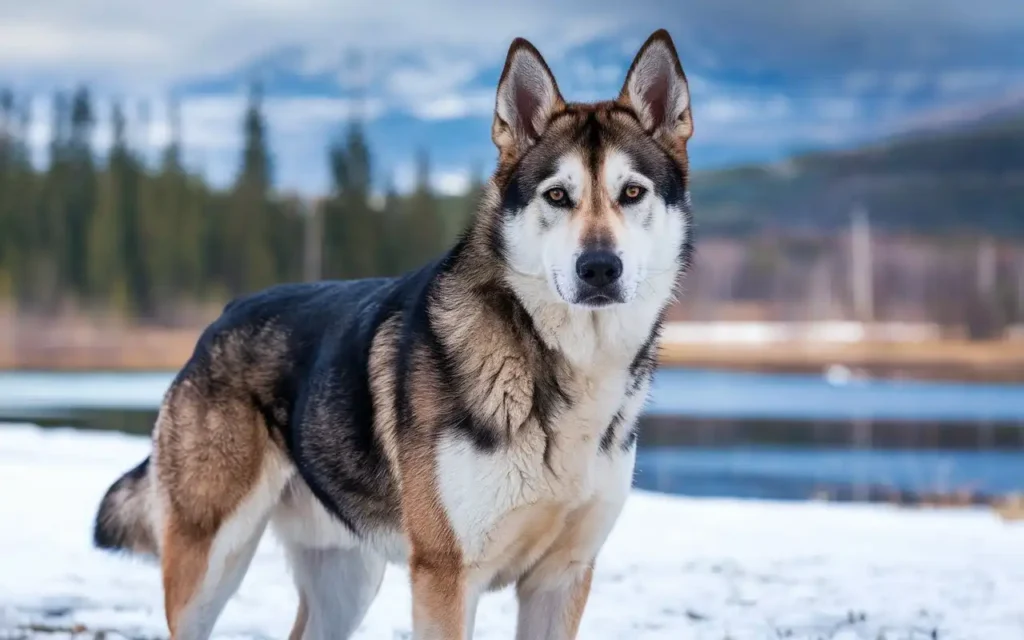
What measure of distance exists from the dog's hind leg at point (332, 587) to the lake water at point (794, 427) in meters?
11.2

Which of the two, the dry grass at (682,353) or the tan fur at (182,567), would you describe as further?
the dry grass at (682,353)

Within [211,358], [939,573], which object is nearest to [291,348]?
[211,358]

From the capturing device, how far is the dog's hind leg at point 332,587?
5.41 m

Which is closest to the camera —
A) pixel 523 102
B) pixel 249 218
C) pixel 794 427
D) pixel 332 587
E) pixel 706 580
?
pixel 523 102

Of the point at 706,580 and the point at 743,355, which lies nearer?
the point at 706,580

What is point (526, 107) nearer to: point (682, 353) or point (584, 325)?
point (584, 325)

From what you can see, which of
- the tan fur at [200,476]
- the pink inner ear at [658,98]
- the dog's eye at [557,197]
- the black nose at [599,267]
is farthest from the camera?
the tan fur at [200,476]

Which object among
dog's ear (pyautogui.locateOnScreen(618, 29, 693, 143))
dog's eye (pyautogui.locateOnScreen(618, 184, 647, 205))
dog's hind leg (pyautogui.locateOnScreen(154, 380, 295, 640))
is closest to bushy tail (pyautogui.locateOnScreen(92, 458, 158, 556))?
dog's hind leg (pyautogui.locateOnScreen(154, 380, 295, 640))

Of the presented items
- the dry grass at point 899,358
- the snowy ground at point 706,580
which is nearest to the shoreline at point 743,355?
the dry grass at point 899,358

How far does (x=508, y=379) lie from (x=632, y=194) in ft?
2.54

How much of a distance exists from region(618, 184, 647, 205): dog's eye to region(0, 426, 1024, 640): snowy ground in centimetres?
281

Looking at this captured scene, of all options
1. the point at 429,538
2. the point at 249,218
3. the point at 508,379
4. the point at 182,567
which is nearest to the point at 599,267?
the point at 508,379

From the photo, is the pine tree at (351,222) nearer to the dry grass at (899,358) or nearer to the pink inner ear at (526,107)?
the dry grass at (899,358)

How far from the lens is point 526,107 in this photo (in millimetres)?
4406
